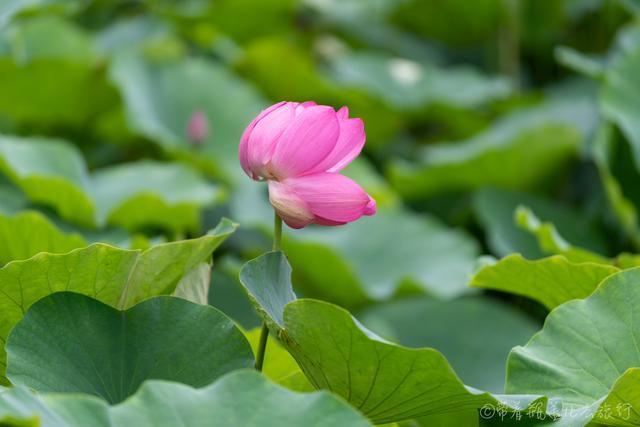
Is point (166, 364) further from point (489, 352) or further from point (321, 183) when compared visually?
point (489, 352)

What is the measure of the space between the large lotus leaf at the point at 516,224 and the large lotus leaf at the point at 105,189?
0.57 meters

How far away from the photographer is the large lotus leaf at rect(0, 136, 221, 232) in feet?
4.88

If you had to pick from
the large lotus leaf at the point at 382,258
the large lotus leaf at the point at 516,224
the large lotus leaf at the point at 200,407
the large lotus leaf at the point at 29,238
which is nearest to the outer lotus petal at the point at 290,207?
the large lotus leaf at the point at 200,407

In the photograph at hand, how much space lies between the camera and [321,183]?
0.74m

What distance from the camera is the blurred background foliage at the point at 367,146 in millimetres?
1684

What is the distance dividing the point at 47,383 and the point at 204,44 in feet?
6.70

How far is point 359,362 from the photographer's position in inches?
28.5

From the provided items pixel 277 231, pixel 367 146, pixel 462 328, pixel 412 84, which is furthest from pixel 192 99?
pixel 277 231

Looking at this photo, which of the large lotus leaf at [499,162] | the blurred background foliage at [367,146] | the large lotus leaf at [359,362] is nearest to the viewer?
the large lotus leaf at [359,362]

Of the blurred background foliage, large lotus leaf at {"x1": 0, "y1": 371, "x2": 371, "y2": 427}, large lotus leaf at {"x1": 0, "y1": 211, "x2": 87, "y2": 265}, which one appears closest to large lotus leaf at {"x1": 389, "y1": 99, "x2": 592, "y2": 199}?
the blurred background foliage

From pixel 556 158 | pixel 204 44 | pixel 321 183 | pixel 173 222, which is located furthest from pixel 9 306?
pixel 204 44

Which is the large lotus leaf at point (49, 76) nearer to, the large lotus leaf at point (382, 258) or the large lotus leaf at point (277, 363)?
the large lotus leaf at point (382, 258)

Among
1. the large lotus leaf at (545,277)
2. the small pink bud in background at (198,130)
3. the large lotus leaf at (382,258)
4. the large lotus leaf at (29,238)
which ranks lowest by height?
the large lotus leaf at (382,258)

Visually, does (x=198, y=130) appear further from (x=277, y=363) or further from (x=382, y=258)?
(x=277, y=363)
